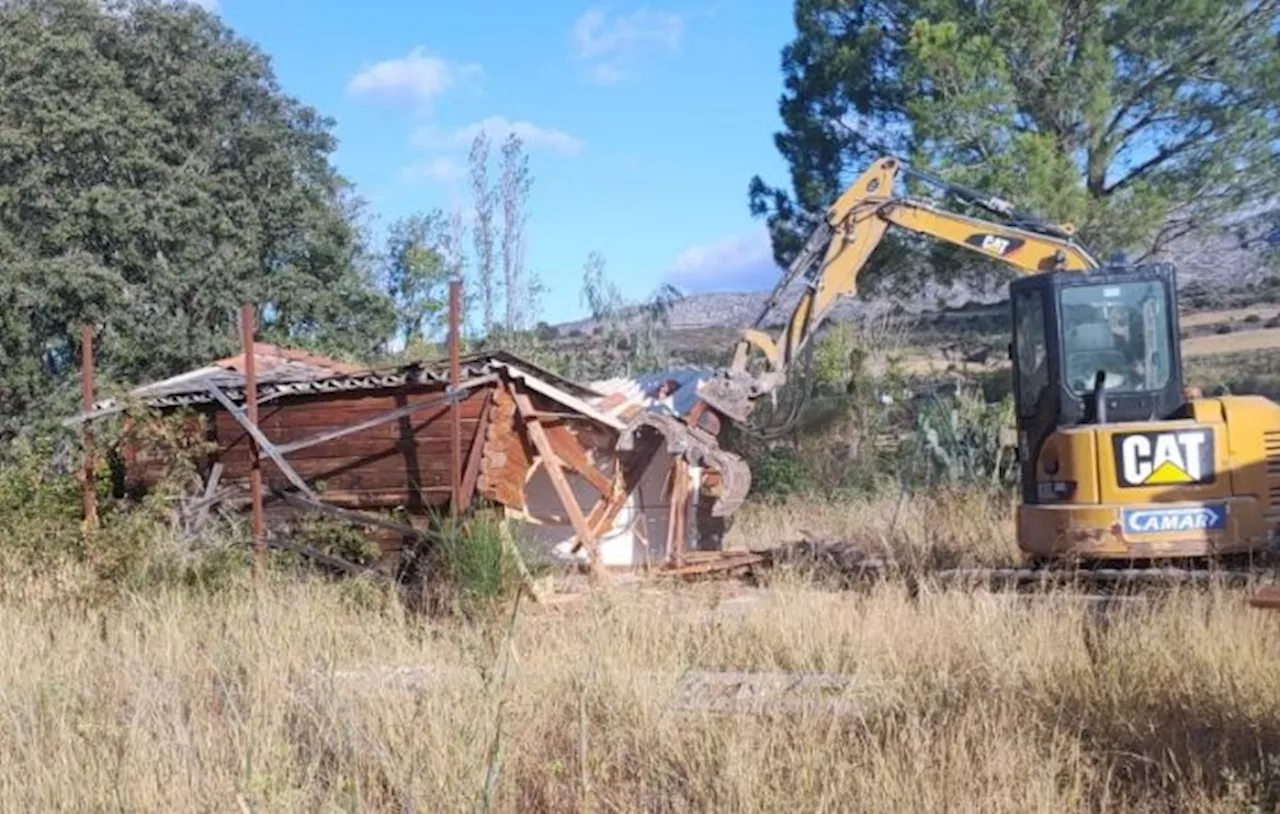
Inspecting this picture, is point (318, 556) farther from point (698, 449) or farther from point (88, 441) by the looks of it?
point (698, 449)

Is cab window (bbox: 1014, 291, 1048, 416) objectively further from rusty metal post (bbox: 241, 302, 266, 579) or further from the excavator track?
rusty metal post (bbox: 241, 302, 266, 579)

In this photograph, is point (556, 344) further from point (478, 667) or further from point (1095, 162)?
point (478, 667)

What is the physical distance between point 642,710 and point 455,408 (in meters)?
4.69

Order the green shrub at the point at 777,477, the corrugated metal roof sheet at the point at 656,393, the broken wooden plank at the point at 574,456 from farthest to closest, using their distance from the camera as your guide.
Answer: the green shrub at the point at 777,477 < the corrugated metal roof sheet at the point at 656,393 < the broken wooden plank at the point at 574,456

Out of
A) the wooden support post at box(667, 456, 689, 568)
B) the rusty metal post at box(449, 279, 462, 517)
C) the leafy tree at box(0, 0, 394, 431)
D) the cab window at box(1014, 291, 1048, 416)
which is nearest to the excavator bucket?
the wooden support post at box(667, 456, 689, 568)

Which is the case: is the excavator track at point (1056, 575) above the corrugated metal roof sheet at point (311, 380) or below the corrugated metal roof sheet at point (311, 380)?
below

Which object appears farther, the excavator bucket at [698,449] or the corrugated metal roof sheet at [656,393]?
the corrugated metal roof sheet at [656,393]

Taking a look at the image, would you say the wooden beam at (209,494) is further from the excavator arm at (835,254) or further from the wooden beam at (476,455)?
the excavator arm at (835,254)

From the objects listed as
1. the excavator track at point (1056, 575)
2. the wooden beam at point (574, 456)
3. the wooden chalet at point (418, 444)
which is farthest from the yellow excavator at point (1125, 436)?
the wooden beam at point (574, 456)

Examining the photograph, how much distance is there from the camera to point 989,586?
33.3ft

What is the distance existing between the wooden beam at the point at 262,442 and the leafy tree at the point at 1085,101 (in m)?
11.8

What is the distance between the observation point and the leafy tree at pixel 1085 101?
19.5 metres

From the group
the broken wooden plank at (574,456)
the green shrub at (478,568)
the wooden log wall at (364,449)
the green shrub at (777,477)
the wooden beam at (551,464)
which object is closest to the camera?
the green shrub at (478,568)

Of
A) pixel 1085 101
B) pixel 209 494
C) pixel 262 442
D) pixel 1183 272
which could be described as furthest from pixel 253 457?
pixel 1183 272
